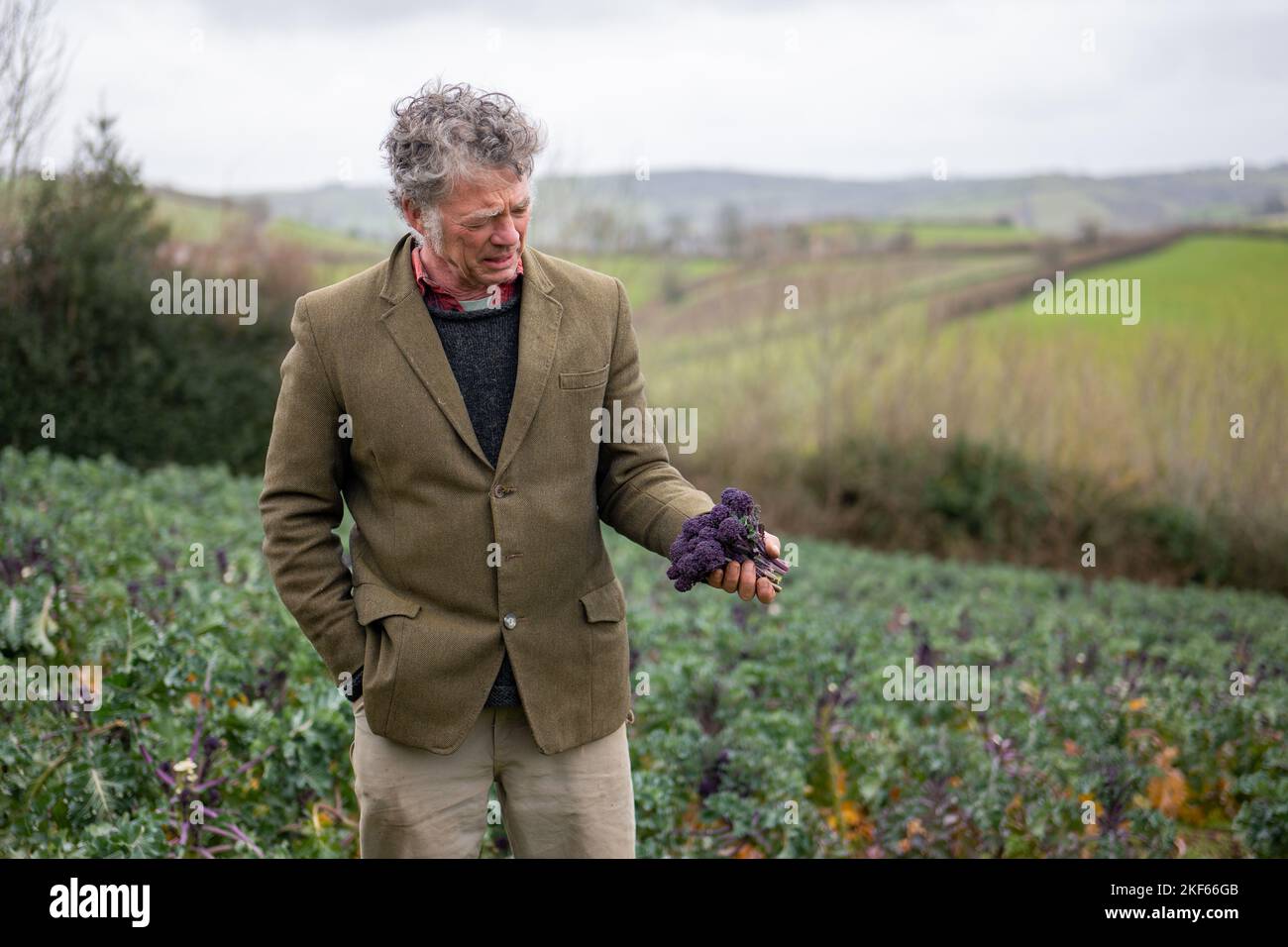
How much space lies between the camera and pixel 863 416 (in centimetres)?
2092

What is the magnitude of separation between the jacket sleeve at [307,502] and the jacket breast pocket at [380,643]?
0.11 feet

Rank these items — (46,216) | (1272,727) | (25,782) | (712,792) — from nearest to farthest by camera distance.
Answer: (25,782) < (712,792) < (1272,727) < (46,216)

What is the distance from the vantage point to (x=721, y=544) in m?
2.50

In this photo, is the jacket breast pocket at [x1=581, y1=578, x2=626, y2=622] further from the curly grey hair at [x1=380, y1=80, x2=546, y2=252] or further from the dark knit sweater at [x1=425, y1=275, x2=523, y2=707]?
the curly grey hair at [x1=380, y1=80, x2=546, y2=252]

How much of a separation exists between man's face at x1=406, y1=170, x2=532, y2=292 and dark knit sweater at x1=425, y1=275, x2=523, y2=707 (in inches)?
4.4

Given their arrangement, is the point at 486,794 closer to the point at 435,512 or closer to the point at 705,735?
the point at 435,512

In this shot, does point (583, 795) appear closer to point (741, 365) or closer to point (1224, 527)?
point (1224, 527)

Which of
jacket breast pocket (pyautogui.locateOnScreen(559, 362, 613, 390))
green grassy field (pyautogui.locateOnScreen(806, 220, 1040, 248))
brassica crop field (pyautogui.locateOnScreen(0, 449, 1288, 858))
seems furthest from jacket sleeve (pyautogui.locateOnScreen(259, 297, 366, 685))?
green grassy field (pyautogui.locateOnScreen(806, 220, 1040, 248))

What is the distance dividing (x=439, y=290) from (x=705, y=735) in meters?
2.52

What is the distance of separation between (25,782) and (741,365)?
1901 centimetres

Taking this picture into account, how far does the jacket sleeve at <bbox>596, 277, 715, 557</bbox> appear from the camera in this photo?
2.68m

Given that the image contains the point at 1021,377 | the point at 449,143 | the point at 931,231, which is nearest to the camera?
the point at 449,143

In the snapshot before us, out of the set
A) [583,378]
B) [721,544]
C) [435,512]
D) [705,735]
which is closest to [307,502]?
[435,512]
